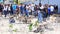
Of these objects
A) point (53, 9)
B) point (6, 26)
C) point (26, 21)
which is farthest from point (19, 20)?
point (53, 9)

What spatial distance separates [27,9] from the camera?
1318 cm

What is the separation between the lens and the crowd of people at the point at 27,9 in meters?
13.0

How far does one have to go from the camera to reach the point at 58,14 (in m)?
13.2

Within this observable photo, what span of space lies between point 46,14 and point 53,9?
507mm

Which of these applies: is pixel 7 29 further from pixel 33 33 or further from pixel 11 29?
pixel 33 33

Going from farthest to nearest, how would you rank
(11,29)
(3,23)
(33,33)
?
(3,23), (11,29), (33,33)

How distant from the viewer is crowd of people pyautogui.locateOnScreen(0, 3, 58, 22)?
12992mm

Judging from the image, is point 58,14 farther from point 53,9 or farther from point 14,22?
point 14,22

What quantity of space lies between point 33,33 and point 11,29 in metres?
1.10

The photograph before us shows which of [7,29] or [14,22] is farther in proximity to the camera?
[14,22]

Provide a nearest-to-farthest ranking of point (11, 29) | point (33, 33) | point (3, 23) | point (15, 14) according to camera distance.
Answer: point (33, 33) → point (11, 29) → point (3, 23) → point (15, 14)

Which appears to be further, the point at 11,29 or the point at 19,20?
the point at 19,20

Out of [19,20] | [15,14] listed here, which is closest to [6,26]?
[19,20]

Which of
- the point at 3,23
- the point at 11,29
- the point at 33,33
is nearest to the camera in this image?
the point at 33,33
